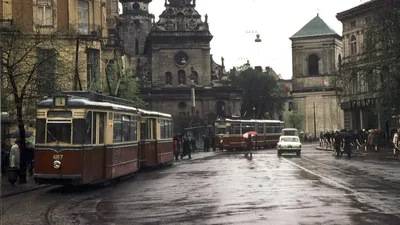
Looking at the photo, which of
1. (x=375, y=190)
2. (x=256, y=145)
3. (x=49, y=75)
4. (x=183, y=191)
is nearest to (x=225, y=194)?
(x=183, y=191)

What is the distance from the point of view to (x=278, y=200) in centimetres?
1551

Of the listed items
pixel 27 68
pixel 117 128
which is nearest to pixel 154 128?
pixel 27 68

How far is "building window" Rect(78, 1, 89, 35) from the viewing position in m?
48.7

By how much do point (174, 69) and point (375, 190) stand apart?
8411 centimetres

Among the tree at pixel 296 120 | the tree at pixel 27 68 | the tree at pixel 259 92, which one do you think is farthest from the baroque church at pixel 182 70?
the tree at pixel 27 68

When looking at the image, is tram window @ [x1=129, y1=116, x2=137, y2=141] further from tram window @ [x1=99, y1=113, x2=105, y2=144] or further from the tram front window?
the tram front window

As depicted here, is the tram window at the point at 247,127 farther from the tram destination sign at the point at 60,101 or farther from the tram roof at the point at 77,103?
the tram destination sign at the point at 60,101

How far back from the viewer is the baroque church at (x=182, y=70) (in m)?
99.6

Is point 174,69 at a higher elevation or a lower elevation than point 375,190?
higher

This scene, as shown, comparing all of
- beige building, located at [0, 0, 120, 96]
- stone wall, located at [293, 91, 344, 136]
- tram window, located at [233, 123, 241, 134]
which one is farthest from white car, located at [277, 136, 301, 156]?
stone wall, located at [293, 91, 344, 136]

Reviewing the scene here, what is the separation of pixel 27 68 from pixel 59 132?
8528 millimetres

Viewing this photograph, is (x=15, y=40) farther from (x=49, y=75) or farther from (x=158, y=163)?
(x=158, y=163)

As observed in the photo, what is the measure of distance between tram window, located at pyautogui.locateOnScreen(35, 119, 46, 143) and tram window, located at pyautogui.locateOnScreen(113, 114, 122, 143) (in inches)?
128

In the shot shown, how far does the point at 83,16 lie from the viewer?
4925 cm
